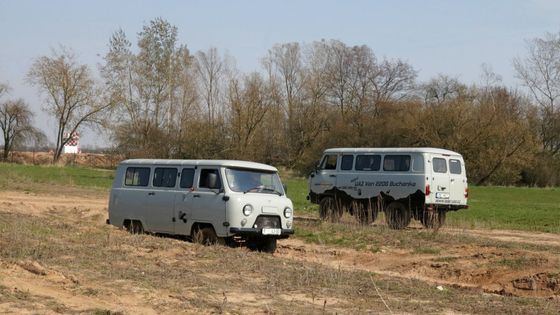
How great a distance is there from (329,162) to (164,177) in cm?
842

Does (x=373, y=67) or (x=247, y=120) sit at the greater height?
(x=373, y=67)

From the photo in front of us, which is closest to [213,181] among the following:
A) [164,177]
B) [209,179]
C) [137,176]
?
[209,179]

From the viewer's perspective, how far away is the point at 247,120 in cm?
6006

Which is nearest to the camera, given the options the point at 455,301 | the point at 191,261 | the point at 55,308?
the point at 55,308

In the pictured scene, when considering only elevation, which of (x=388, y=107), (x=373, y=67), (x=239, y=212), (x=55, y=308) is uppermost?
(x=373, y=67)

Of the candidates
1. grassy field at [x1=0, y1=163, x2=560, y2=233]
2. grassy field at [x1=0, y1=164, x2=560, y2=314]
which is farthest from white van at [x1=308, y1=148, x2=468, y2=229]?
grassy field at [x1=0, y1=164, x2=560, y2=314]

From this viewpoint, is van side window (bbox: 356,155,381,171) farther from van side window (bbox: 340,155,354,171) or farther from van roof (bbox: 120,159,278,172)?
van roof (bbox: 120,159,278,172)

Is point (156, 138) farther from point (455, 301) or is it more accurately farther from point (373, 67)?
point (455, 301)

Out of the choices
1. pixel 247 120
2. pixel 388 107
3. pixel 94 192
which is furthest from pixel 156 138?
pixel 94 192

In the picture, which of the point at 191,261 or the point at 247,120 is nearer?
the point at 191,261

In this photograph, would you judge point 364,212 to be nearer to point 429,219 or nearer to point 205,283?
point 429,219

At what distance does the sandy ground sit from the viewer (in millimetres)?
8555

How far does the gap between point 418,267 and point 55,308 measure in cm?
917

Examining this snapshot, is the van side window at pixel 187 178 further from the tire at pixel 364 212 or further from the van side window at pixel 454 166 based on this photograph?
the van side window at pixel 454 166
